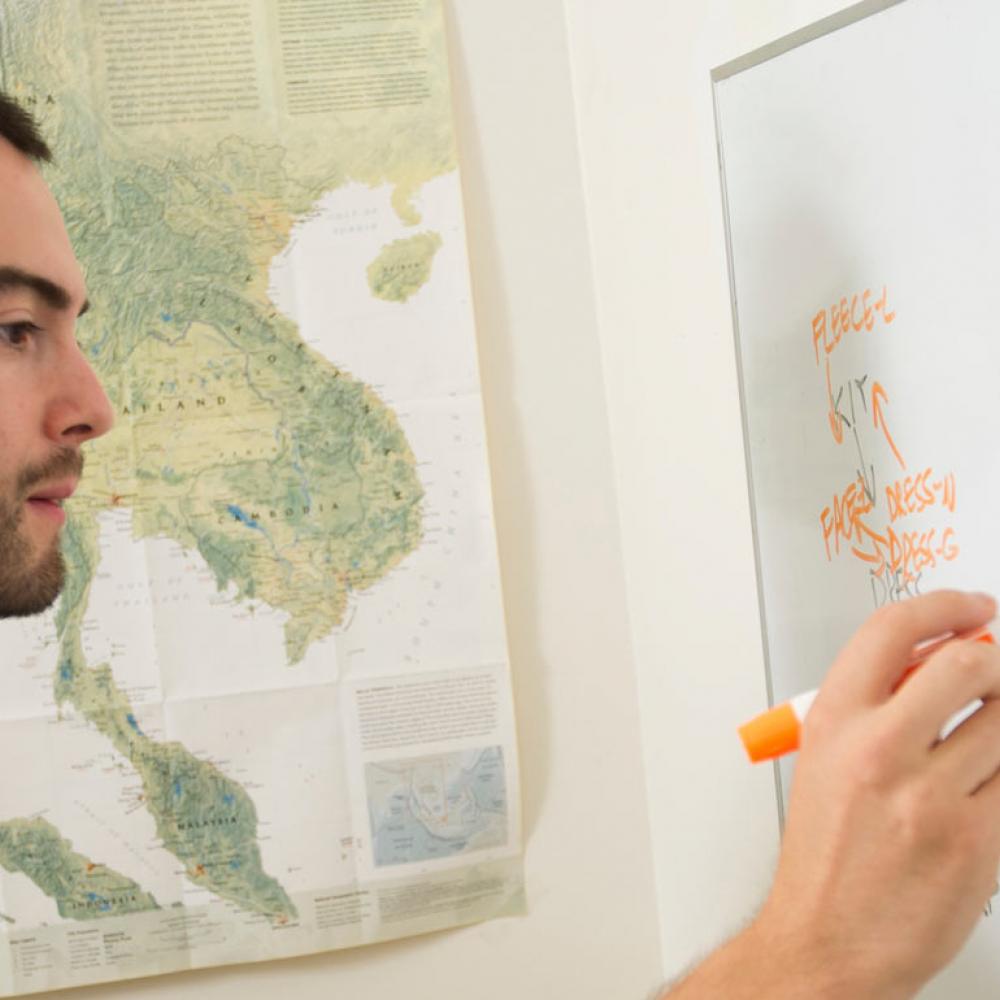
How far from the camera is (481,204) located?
41.0 inches

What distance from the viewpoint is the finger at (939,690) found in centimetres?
46

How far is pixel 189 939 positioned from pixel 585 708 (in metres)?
0.38

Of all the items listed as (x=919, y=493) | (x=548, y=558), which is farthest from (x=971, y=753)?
(x=548, y=558)

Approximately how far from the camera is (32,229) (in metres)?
0.95

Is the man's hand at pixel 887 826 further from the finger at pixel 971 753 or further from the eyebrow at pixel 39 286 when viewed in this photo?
the eyebrow at pixel 39 286

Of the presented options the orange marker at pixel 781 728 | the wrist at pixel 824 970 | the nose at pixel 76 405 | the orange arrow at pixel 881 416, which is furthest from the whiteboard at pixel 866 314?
the nose at pixel 76 405

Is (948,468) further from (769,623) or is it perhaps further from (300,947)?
(300,947)

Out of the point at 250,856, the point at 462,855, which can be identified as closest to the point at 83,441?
the point at 250,856

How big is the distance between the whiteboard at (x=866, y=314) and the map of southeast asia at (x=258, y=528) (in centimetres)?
29

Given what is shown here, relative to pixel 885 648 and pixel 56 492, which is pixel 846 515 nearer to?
pixel 885 648

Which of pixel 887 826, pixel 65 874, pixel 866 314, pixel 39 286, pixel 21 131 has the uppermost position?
pixel 21 131

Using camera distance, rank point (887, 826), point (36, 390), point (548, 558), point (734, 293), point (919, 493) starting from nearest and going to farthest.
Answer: point (887, 826) → point (919, 493) → point (734, 293) → point (36, 390) → point (548, 558)

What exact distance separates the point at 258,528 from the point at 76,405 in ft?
0.58

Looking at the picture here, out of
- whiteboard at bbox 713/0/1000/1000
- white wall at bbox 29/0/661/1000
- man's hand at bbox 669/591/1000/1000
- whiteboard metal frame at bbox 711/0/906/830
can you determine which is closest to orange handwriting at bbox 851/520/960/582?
whiteboard at bbox 713/0/1000/1000
